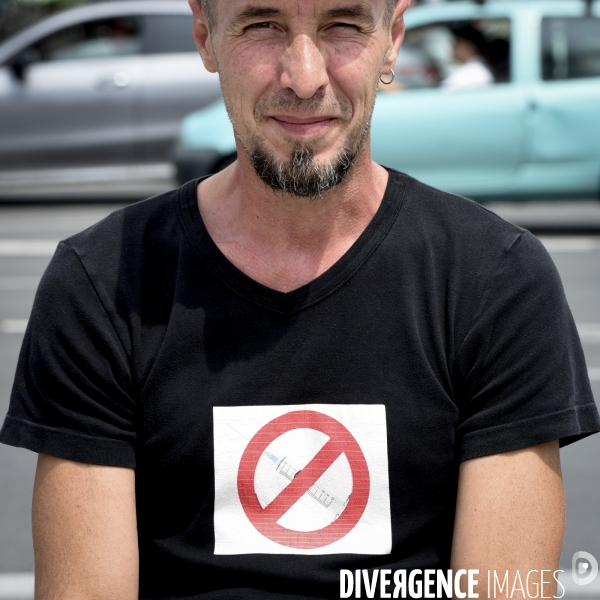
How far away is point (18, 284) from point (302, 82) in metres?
7.39

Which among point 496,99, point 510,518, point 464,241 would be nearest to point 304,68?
point 464,241

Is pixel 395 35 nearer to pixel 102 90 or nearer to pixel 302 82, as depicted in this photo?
pixel 302 82

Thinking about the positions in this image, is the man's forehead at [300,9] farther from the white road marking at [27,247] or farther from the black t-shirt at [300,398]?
the white road marking at [27,247]

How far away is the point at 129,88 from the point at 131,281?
34.1ft

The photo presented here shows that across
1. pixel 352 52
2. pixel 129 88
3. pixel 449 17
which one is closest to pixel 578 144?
pixel 449 17

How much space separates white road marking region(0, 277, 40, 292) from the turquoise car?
2.07 meters

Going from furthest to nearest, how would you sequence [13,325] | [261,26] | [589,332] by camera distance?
[13,325], [589,332], [261,26]

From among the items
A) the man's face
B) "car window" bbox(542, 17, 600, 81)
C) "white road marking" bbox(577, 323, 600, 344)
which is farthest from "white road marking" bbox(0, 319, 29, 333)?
the man's face

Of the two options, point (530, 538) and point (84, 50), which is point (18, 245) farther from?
point (530, 538)

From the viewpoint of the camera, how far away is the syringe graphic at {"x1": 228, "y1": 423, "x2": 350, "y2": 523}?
85.0 inches

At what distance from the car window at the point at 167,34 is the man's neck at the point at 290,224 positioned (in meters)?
10.3

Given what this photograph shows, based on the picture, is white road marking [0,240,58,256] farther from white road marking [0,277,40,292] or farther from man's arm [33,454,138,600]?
A: man's arm [33,454,138,600]

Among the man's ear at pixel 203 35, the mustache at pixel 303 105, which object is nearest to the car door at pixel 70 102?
the man's ear at pixel 203 35

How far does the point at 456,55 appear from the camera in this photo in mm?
10344
